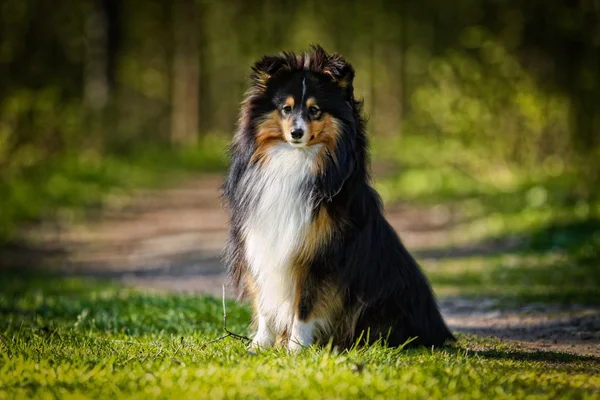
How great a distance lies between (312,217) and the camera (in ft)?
17.6

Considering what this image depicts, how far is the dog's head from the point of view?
538cm

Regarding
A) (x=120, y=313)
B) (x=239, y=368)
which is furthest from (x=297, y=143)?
(x=120, y=313)

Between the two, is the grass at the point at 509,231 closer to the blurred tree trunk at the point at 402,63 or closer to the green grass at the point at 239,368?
the green grass at the point at 239,368

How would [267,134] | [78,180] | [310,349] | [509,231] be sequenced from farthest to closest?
[78,180], [509,231], [267,134], [310,349]

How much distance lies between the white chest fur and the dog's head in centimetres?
12

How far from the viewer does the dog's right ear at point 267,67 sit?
5.51 metres

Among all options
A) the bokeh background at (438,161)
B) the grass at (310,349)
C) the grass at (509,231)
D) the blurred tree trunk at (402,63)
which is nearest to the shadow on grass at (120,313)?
the grass at (310,349)

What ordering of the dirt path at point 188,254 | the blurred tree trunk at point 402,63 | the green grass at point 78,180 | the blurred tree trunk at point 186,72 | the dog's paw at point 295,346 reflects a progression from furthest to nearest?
Answer: the blurred tree trunk at point 402,63
the blurred tree trunk at point 186,72
the green grass at point 78,180
the dirt path at point 188,254
the dog's paw at point 295,346

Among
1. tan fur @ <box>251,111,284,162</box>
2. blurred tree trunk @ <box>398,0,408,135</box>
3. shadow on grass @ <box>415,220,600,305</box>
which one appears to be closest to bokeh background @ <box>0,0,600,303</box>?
shadow on grass @ <box>415,220,600,305</box>

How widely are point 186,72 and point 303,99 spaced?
29.2 m

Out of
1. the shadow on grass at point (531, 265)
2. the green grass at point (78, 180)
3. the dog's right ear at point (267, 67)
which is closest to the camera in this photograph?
the dog's right ear at point (267, 67)

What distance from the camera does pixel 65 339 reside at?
6066mm

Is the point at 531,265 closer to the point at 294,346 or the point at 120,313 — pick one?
the point at 120,313

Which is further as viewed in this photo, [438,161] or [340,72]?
[438,161]
